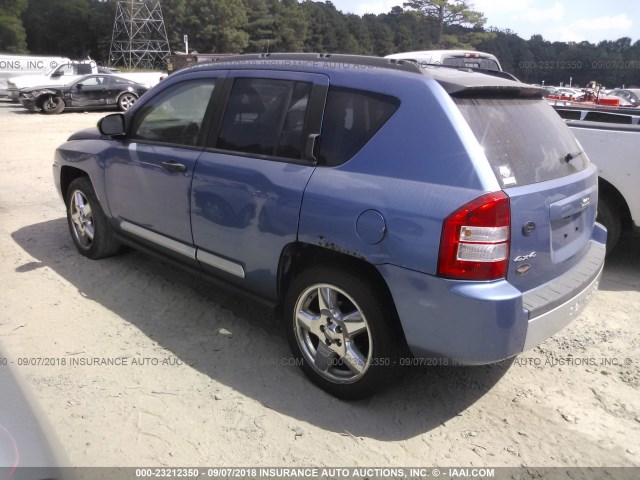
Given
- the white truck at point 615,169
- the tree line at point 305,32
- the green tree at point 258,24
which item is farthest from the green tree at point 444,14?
the white truck at point 615,169

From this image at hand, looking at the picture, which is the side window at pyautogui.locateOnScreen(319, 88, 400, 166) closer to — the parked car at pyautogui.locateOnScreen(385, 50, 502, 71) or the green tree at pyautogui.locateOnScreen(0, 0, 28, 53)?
the parked car at pyautogui.locateOnScreen(385, 50, 502, 71)

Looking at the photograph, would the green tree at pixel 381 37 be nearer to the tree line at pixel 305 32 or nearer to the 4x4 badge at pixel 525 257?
the tree line at pixel 305 32

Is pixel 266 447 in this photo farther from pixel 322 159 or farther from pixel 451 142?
pixel 451 142

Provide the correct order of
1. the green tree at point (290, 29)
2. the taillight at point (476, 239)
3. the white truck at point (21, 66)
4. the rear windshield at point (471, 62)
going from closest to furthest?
1. the taillight at point (476, 239)
2. the rear windshield at point (471, 62)
3. the white truck at point (21, 66)
4. the green tree at point (290, 29)

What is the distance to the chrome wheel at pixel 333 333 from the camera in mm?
2891

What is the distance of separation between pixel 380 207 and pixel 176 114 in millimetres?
2038

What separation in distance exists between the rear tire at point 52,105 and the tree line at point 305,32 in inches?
2065

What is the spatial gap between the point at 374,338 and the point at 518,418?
0.96m

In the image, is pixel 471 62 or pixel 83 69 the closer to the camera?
pixel 471 62

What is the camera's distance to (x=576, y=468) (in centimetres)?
259

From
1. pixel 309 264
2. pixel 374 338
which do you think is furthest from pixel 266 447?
pixel 309 264

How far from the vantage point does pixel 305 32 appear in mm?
73062

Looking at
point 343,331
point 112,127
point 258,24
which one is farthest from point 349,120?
point 258,24

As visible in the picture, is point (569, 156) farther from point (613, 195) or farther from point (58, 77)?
point (58, 77)
